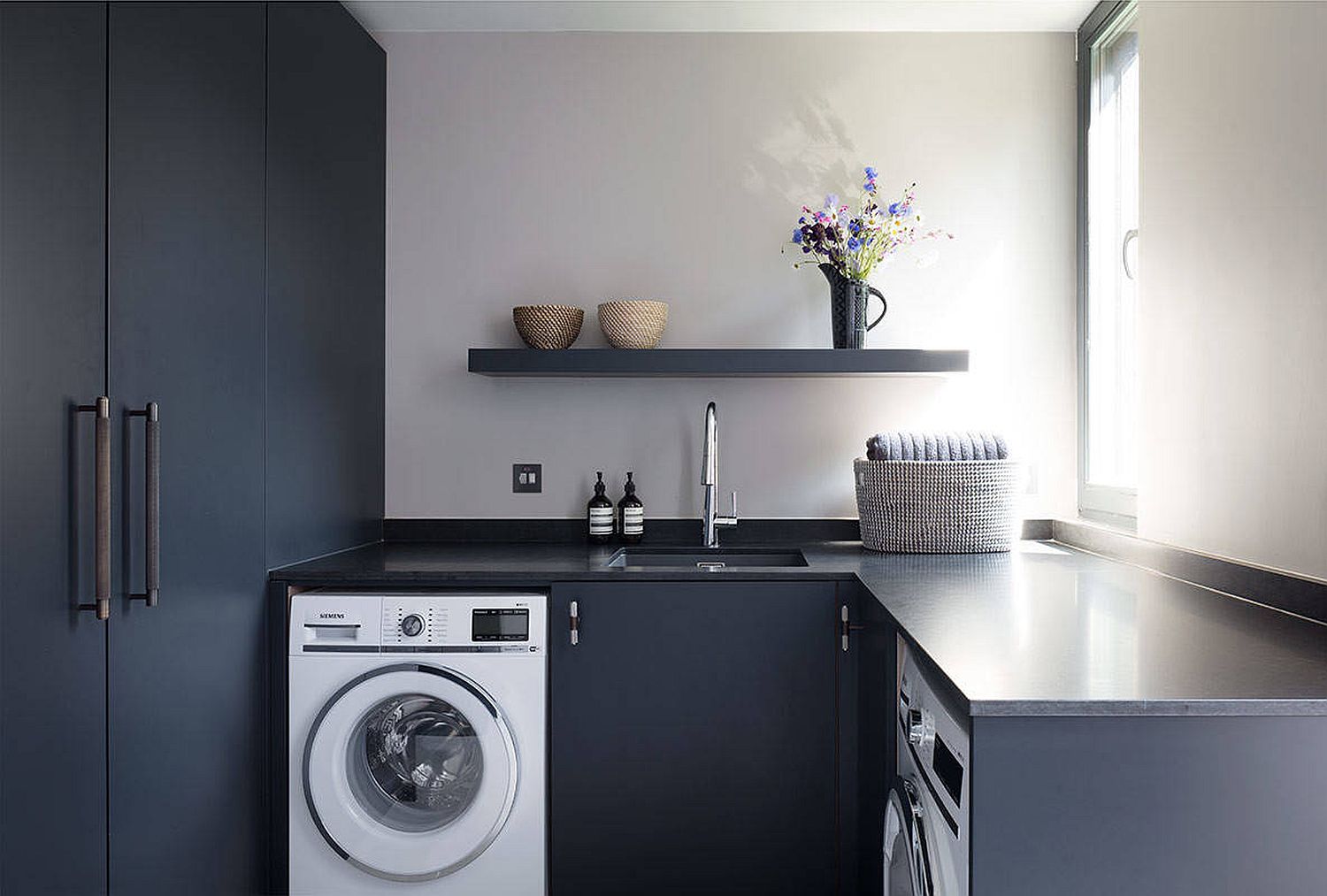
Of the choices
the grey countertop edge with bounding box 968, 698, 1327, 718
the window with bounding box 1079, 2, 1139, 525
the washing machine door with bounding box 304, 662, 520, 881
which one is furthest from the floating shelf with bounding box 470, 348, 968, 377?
the grey countertop edge with bounding box 968, 698, 1327, 718

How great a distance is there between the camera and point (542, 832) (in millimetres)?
2199

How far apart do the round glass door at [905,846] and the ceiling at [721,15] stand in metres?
2.16

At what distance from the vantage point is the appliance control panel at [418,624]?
7.16 ft

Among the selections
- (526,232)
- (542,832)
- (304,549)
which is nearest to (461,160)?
(526,232)

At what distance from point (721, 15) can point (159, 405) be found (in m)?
1.94

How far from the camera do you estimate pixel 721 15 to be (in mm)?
2775

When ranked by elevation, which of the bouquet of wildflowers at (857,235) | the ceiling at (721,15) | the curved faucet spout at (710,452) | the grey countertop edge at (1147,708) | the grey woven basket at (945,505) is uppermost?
the ceiling at (721,15)

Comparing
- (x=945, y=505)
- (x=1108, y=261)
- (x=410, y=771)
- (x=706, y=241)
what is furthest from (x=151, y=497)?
(x=1108, y=261)

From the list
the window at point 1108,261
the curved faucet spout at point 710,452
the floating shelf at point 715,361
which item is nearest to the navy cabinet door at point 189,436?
the floating shelf at point 715,361

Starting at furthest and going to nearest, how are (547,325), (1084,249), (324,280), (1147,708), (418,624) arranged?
(1084,249), (547,325), (324,280), (418,624), (1147,708)

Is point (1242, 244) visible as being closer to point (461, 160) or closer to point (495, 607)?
point (495, 607)

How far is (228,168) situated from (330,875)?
1637 mm

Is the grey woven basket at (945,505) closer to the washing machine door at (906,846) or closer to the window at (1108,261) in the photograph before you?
the window at (1108,261)

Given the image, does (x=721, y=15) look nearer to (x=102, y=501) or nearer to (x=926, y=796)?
(x=102, y=501)
